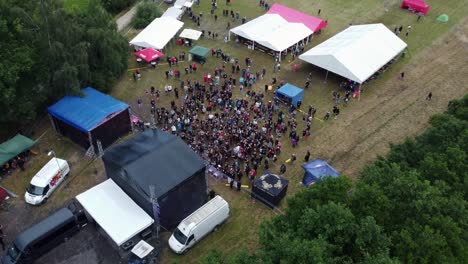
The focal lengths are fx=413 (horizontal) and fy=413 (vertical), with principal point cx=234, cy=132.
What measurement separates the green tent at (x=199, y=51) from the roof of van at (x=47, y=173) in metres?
15.5

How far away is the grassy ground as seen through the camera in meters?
23.0

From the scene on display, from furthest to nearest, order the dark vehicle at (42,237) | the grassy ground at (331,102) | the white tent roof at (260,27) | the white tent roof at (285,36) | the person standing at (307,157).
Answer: the white tent roof at (260,27)
the white tent roof at (285,36)
the person standing at (307,157)
the grassy ground at (331,102)
the dark vehicle at (42,237)

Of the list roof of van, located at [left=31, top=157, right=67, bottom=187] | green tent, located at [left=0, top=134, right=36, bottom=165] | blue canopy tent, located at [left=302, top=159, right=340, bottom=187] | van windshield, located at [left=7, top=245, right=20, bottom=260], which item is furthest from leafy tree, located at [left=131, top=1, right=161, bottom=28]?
van windshield, located at [left=7, top=245, right=20, bottom=260]

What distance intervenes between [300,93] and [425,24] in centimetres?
2077

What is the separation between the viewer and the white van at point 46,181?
894 inches

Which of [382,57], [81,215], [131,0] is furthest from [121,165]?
[131,0]

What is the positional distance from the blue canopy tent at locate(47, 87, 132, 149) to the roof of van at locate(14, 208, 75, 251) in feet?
19.5

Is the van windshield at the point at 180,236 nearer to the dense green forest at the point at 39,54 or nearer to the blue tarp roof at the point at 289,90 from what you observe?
the dense green forest at the point at 39,54

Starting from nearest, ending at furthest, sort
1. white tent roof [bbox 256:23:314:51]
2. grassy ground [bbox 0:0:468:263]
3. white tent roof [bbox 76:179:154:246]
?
1. white tent roof [bbox 76:179:154:246]
2. grassy ground [bbox 0:0:468:263]
3. white tent roof [bbox 256:23:314:51]

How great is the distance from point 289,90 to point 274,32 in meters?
8.35

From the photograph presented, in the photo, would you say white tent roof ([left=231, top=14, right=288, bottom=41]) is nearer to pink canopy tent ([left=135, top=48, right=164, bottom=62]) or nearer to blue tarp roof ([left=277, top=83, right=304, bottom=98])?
pink canopy tent ([left=135, top=48, right=164, bottom=62])

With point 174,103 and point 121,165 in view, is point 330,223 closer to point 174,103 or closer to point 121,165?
point 121,165

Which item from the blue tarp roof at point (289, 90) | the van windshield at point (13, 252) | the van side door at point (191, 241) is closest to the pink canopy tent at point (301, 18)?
the blue tarp roof at point (289, 90)

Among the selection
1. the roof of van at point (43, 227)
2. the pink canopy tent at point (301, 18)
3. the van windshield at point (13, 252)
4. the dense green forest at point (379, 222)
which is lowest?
the van windshield at point (13, 252)
